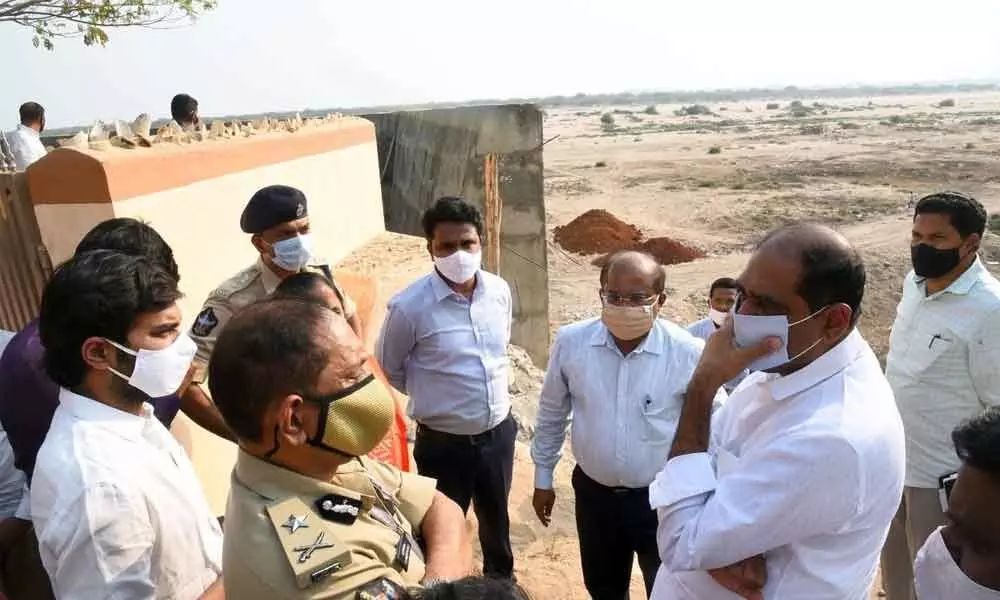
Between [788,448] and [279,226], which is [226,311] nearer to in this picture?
[279,226]

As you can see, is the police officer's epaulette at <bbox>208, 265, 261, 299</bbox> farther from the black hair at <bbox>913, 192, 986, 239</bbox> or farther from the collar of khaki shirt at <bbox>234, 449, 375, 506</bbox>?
the black hair at <bbox>913, 192, 986, 239</bbox>

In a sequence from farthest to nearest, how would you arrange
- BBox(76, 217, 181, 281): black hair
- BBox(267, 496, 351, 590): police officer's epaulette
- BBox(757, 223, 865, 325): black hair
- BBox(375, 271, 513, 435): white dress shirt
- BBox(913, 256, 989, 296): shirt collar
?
BBox(375, 271, 513, 435): white dress shirt → BBox(913, 256, 989, 296): shirt collar → BBox(76, 217, 181, 281): black hair → BBox(757, 223, 865, 325): black hair → BBox(267, 496, 351, 590): police officer's epaulette

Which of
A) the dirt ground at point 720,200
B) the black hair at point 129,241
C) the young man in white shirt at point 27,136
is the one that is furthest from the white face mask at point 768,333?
the young man in white shirt at point 27,136

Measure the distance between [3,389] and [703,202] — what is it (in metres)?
22.5

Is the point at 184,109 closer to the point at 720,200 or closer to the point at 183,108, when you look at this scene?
the point at 183,108

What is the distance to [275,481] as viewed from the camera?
4.91ft

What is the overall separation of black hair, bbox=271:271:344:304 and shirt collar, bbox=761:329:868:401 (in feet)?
6.40

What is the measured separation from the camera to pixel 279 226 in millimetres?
3471

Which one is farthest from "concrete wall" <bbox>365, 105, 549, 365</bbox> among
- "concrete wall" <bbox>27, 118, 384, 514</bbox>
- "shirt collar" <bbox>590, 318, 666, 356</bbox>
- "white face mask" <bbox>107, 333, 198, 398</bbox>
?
"white face mask" <bbox>107, 333, 198, 398</bbox>

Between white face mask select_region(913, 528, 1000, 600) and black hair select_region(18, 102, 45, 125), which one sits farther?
black hair select_region(18, 102, 45, 125)

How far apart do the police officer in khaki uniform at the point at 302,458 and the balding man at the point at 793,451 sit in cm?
76

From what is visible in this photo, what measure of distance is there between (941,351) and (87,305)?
3649 millimetres

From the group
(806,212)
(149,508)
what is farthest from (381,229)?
(806,212)

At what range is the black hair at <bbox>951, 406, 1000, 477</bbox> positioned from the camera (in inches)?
66.8
